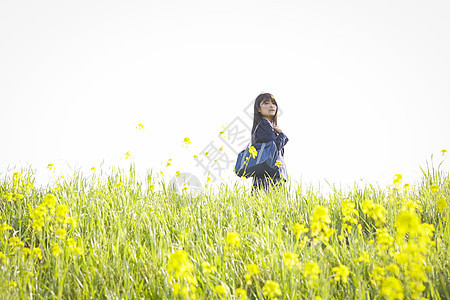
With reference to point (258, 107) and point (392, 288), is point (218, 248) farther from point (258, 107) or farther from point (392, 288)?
point (258, 107)

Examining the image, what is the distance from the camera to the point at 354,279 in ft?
7.50

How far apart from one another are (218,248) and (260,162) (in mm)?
2352

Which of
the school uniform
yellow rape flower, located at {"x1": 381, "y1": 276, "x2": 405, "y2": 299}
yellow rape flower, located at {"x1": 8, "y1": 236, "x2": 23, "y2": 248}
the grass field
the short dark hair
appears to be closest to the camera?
yellow rape flower, located at {"x1": 381, "y1": 276, "x2": 405, "y2": 299}

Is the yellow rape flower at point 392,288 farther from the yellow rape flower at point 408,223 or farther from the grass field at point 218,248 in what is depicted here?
the yellow rape flower at point 408,223

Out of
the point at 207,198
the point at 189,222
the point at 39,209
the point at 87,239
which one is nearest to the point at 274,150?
the point at 207,198

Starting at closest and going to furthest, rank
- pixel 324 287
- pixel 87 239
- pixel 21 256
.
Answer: pixel 324 287, pixel 21 256, pixel 87 239

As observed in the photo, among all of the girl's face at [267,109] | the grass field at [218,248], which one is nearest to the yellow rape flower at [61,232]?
the grass field at [218,248]

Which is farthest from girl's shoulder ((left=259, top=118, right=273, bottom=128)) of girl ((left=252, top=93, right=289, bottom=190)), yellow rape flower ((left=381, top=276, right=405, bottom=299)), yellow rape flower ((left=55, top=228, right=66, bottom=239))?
yellow rape flower ((left=381, top=276, right=405, bottom=299))

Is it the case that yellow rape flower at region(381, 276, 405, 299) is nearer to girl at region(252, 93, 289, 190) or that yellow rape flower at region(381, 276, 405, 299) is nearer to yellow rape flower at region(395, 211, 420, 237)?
yellow rape flower at region(395, 211, 420, 237)

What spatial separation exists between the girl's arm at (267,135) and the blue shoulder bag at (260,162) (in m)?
0.08

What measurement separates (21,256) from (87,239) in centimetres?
49

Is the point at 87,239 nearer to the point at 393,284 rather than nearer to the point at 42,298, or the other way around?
the point at 42,298

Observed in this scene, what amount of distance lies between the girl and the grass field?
0.87 meters

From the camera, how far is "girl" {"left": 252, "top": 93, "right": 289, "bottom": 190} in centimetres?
518
